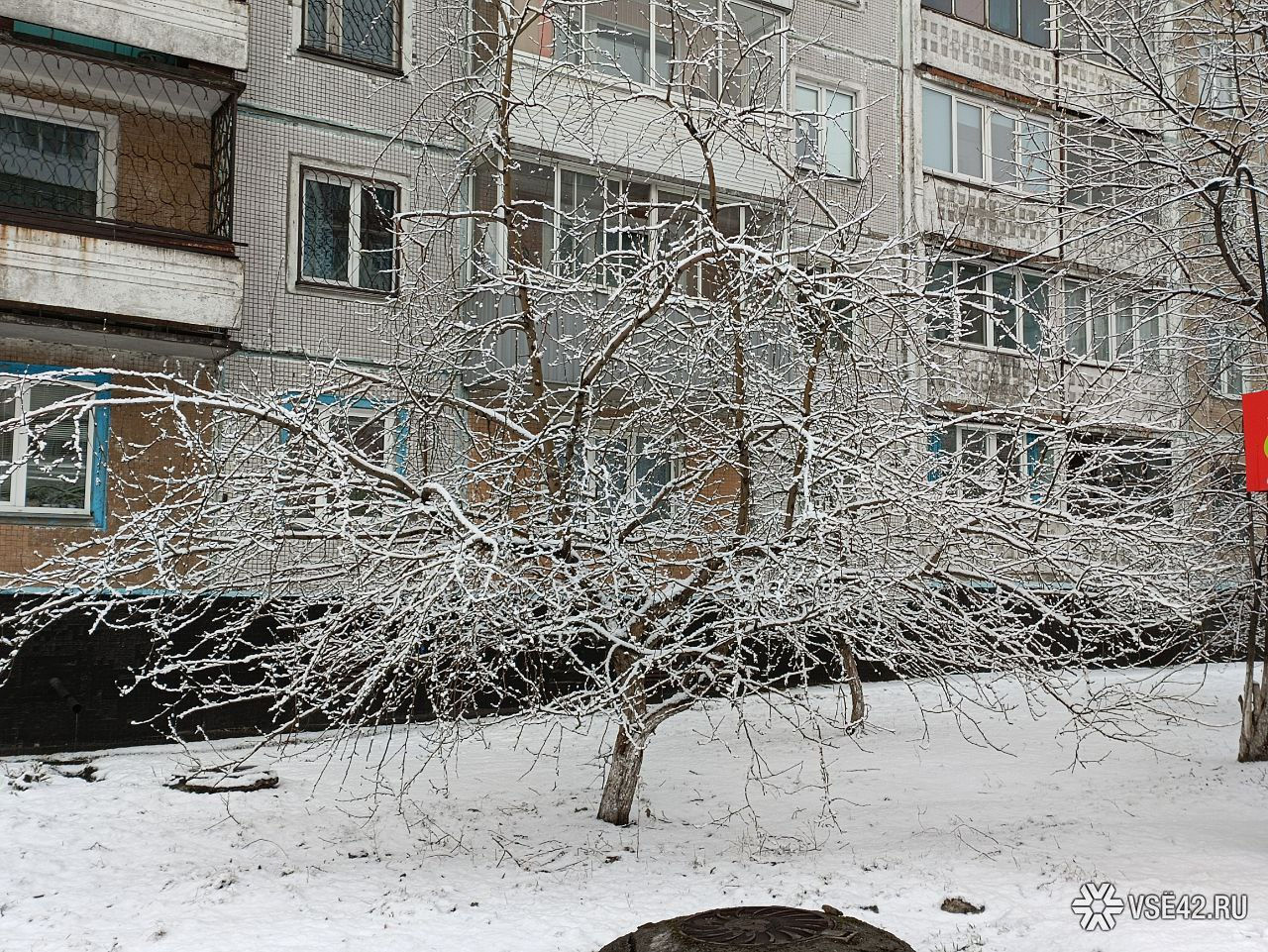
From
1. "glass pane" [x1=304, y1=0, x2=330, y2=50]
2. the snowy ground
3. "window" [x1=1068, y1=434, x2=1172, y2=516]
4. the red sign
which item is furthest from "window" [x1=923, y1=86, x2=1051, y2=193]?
the red sign

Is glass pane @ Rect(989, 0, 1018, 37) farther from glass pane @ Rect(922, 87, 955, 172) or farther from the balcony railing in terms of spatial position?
the balcony railing

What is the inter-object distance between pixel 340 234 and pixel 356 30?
2.63 metres

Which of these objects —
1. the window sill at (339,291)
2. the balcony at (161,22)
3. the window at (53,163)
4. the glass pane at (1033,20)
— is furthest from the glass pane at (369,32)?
the glass pane at (1033,20)

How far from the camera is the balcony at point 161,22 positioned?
1138cm

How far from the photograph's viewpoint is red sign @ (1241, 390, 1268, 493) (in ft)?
22.2

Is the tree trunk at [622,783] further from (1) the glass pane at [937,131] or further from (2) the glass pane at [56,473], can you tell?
(1) the glass pane at [937,131]

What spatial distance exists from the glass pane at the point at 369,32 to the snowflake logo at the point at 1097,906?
12024 millimetres

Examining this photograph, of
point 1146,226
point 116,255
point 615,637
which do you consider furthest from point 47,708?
point 1146,226

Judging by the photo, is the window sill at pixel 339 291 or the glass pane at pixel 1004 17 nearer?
the window sill at pixel 339 291

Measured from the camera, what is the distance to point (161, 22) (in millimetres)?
11867

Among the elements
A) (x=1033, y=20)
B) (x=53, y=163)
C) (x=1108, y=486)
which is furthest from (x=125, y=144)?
(x=1033, y=20)

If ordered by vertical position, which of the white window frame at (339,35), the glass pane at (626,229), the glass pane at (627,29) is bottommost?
the glass pane at (626,229)

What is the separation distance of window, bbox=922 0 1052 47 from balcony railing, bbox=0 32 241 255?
11.9 m

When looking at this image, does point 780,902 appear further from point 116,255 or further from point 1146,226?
point 116,255
